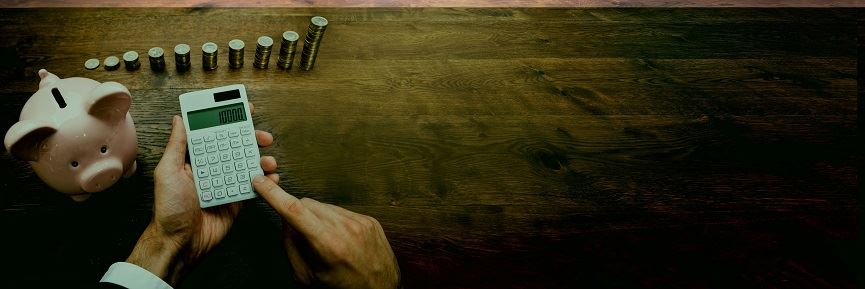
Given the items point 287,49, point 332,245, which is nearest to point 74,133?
point 332,245

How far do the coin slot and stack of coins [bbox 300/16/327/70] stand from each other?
1.97ft

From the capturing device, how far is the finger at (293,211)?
915 mm

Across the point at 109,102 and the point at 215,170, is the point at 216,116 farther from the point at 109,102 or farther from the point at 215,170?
the point at 109,102

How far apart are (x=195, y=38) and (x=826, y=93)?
80.2 inches

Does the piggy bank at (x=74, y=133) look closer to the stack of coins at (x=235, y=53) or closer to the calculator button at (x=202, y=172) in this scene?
the calculator button at (x=202, y=172)

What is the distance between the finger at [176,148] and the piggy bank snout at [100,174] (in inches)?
3.5

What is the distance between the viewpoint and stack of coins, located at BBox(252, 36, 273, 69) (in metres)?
1.34

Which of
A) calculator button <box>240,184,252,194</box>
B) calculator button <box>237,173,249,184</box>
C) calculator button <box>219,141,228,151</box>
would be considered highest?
calculator button <box>219,141,228,151</box>

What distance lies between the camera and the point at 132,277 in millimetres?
921

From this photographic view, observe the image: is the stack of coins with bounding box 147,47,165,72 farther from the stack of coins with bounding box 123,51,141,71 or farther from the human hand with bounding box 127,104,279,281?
the human hand with bounding box 127,104,279,281

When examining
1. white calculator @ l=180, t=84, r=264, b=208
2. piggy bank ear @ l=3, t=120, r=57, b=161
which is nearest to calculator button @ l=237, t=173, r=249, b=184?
white calculator @ l=180, t=84, r=264, b=208

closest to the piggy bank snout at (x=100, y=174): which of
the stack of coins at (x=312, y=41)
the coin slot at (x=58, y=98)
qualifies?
the coin slot at (x=58, y=98)

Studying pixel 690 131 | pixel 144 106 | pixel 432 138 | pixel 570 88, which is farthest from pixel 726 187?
pixel 144 106

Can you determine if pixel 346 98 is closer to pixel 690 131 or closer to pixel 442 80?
pixel 442 80
